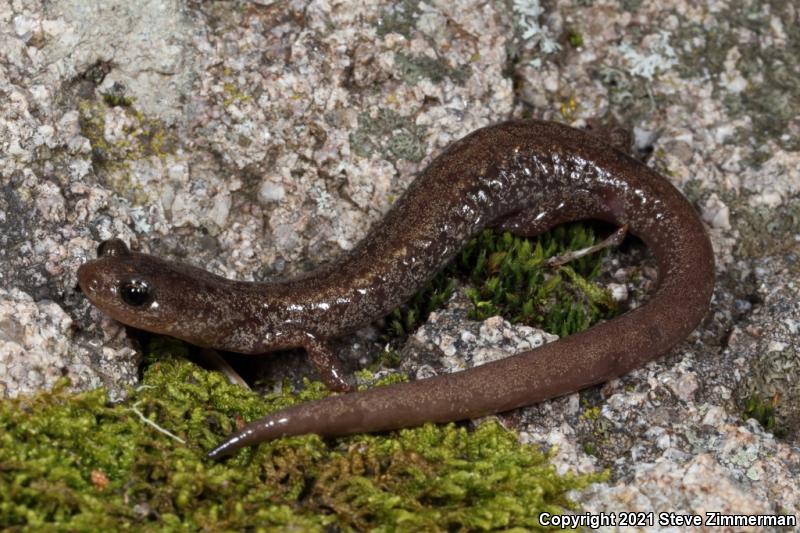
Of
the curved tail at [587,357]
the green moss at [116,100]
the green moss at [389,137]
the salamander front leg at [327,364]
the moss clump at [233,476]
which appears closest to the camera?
the moss clump at [233,476]

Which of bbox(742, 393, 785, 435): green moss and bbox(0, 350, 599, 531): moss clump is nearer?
bbox(0, 350, 599, 531): moss clump

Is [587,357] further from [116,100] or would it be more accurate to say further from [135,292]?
[116,100]

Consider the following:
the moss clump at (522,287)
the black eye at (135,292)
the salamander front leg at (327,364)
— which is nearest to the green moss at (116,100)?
the black eye at (135,292)

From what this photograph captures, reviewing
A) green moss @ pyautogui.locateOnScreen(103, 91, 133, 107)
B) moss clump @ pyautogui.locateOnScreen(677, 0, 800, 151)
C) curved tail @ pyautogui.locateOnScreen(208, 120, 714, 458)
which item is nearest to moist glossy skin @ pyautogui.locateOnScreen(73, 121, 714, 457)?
curved tail @ pyautogui.locateOnScreen(208, 120, 714, 458)

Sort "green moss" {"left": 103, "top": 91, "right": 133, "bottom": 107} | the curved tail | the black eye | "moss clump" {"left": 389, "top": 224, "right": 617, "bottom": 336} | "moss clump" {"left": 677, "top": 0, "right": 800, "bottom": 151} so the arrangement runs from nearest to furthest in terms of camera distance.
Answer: the curved tail
the black eye
"moss clump" {"left": 389, "top": 224, "right": 617, "bottom": 336}
"green moss" {"left": 103, "top": 91, "right": 133, "bottom": 107}
"moss clump" {"left": 677, "top": 0, "right": 800, "bottom": 151}

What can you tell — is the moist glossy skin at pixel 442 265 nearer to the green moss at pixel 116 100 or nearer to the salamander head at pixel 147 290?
the salamander head at pixel 147 290

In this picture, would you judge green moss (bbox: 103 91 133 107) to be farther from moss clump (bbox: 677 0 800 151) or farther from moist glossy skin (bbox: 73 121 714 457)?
moss clump (bbox: 677 0 800 151)
